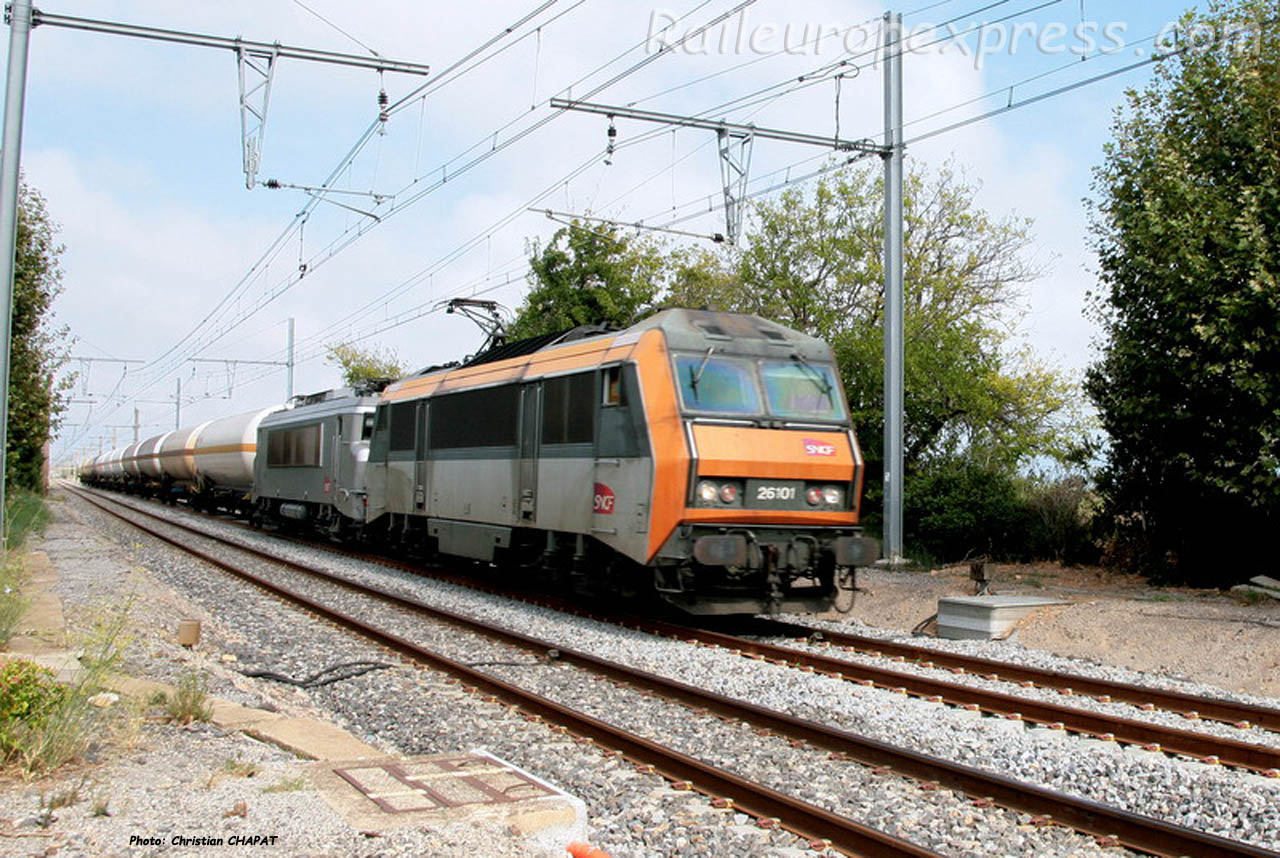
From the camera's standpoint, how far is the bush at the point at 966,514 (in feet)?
63.9

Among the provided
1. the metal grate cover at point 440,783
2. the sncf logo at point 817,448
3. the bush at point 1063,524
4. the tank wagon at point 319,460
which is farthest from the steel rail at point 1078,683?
the tank wagon at point 319,460

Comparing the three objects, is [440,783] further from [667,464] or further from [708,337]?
[708,337]

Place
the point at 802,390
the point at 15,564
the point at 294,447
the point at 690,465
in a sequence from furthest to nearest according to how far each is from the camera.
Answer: the point at 294,447 < the point at 15,564 < the point at 802,390 < the point at 690,465

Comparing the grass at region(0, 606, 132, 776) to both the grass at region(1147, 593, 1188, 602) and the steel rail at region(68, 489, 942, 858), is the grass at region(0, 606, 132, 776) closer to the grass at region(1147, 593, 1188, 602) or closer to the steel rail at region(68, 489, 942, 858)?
the steel rail at region(68, 489, 942, 858)

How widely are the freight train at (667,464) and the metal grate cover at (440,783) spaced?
211 inches

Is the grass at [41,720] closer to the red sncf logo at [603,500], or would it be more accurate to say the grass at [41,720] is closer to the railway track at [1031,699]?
the railway track at [1031,699]

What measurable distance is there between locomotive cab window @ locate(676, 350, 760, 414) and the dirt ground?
2358 millimetres

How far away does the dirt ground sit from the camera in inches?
399

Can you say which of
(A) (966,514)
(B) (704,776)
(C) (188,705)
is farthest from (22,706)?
→ (A) (966,514)

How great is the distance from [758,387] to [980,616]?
11.3 ft

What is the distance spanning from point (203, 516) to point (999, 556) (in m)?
27.7

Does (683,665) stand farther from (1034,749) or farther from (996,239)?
(996,239)

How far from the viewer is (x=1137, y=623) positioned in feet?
37.7

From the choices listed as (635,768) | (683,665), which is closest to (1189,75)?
(683,665)
